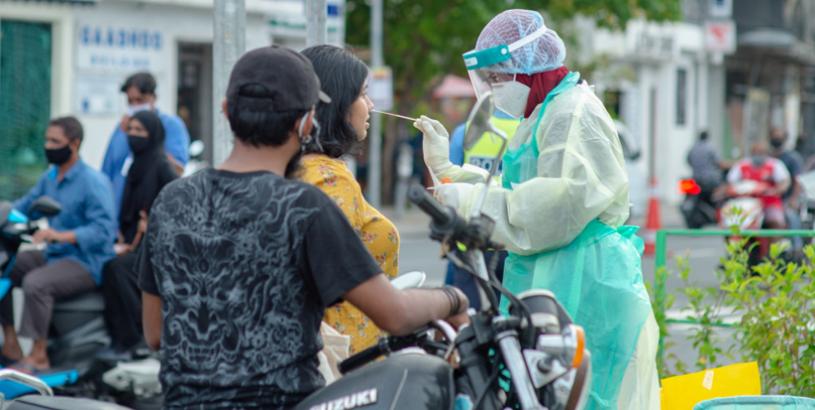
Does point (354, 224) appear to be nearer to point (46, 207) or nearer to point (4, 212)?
point (46, 207)

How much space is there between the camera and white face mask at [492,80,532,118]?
4.37 metres

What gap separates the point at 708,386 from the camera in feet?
17.3

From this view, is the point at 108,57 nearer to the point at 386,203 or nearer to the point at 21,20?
the point at 21,20

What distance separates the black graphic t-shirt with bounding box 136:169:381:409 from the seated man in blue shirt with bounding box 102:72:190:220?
662 cm

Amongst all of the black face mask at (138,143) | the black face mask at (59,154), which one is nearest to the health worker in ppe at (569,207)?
the black face mask at (59,154)

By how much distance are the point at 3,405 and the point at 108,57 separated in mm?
17735

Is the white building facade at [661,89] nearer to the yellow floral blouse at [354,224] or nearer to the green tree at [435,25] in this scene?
the green tree at [435,25]

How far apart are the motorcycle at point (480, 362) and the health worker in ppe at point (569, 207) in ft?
3.13

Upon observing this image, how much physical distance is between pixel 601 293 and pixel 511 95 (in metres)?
0.65

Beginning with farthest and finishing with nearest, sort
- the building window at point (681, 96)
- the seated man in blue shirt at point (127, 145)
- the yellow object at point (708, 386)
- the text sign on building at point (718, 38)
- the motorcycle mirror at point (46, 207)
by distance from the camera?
the building window at point (681, 96) → the text sign on building at point (718, 38) → the seated man in blue shirt at point (127, 145) → the motorcycle mirror at point (46, 207) → the yellow object at point (708, 386)

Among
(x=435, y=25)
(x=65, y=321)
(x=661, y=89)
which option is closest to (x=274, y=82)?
(x=65, y=321)

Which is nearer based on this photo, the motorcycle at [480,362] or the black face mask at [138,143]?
the motorcycle at [480,362]

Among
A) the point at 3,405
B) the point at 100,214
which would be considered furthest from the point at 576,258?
the point at 100,214

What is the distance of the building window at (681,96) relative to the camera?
4097cm
